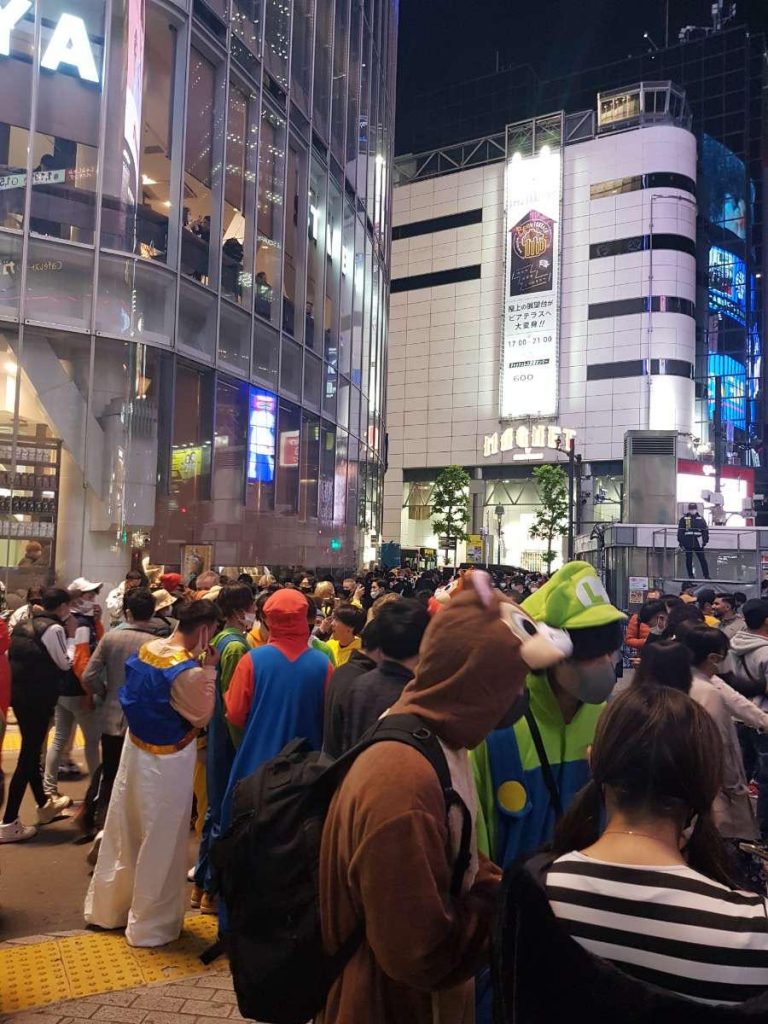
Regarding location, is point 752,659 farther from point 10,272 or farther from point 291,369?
point 291,369

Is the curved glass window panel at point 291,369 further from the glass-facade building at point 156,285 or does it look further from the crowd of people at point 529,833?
the crowd of people at point 529,833

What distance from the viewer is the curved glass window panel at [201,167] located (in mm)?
16494

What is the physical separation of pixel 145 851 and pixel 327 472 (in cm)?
1877

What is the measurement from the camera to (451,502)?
200 ft

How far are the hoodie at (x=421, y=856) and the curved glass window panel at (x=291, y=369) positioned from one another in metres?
18.5

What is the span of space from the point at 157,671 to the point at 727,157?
70088 mm

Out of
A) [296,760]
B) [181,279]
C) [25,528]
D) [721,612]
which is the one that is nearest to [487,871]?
[296,760]

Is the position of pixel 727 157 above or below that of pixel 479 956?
above

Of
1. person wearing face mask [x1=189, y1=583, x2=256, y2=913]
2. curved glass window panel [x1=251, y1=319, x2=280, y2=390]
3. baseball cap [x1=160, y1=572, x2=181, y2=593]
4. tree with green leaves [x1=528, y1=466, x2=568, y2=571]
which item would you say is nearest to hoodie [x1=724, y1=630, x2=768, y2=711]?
person wearing face mask [x1=189, y1=583, x2=256, y2=913]

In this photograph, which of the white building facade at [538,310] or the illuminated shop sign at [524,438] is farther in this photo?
the illuminated shop sign at [524,438]

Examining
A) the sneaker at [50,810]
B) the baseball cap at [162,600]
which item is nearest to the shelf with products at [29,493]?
the baseball cap at [162,600]

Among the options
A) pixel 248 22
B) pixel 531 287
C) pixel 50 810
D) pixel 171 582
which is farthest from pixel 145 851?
pixel 531 287

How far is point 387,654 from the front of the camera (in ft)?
13.7

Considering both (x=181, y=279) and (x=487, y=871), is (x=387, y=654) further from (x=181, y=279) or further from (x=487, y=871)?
(x=181, y=279)
